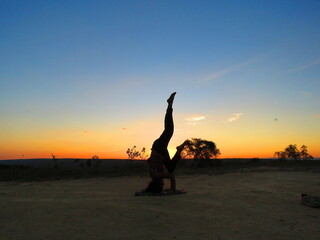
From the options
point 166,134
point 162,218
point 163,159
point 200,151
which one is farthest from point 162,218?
point 200,151

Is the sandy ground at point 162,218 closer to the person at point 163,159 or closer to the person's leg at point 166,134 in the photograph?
the person at point 163,159

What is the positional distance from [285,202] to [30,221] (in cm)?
798

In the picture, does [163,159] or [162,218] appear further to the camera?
[163,159]

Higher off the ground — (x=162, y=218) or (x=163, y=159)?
(x=163, y=159)

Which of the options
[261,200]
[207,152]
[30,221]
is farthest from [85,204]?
[207,152]

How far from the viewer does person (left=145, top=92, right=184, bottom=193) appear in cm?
997

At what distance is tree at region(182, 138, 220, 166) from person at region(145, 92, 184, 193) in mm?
28974

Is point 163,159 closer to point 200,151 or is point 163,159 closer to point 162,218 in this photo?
point 162,218

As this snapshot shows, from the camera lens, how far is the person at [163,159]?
32.7ft

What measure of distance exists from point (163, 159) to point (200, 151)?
30.5 meters

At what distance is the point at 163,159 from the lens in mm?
10164

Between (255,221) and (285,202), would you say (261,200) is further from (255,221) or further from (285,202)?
(255,221)

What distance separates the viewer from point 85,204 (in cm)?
850

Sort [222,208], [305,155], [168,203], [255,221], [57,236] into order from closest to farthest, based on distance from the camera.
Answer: [57,236] < [255,221] < [222,208] < [168,203] < [305,155]
